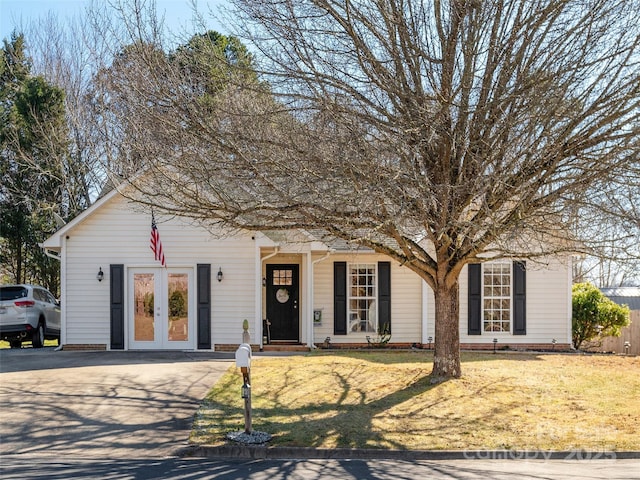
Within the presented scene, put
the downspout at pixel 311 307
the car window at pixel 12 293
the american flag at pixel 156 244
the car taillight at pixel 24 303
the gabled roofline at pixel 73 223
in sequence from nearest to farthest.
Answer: the american flag at pixel 156 244, the gabled roofline at pixel 73 223, the downspout at pixel 311 307, the car window at pixel 12 293, the car taillight at pixel 24 303

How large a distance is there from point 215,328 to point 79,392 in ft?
19.2

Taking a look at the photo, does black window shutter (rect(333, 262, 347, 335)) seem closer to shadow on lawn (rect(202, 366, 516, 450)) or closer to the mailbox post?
shadow on lawn (rect(202, 366, 516, 450))

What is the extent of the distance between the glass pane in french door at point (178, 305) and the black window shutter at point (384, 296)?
5.06 meters

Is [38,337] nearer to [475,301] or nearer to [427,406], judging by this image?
[475,301]

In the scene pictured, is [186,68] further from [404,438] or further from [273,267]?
[273,267]

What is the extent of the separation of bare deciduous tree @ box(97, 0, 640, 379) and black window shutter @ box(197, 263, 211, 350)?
20.8 feet

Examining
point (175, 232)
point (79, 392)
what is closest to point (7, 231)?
point (175, 232)

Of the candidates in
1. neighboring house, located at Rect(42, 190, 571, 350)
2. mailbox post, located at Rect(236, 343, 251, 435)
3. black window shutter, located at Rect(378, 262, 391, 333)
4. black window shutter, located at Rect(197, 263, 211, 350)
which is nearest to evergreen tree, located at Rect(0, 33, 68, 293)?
neighboring house, located at Rect(42, 190, 571, 350)

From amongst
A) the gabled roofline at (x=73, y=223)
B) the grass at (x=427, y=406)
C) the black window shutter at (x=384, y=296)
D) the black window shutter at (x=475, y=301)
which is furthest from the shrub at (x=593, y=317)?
the gabled roofline at (x=73, y=223)

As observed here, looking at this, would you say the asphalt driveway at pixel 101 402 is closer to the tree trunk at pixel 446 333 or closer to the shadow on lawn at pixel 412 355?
the shadow on lawn at pixel 412 355

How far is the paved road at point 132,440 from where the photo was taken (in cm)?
829

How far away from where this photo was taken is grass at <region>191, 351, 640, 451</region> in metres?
9.79

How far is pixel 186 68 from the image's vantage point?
11.2 metres

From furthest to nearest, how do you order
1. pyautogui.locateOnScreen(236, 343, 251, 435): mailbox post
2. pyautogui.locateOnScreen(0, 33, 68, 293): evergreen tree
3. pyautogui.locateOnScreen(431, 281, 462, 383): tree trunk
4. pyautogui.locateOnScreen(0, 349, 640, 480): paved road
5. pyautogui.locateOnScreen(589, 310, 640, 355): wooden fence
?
pyautogui.locateOnScreen(0, 33, 68, 293): evergreen tree
pyautogui.locateOnScreen(589, 310, 640, 355): wooden fence
pyautogui.locateOnScreen(431, 281, 462, 383): tree trunk
pyautogui.locateOnScreen(236, 343, 251, 435): mailbox post
pyautogui.locateOnScreen(0, 349, 640, 480): paved road
